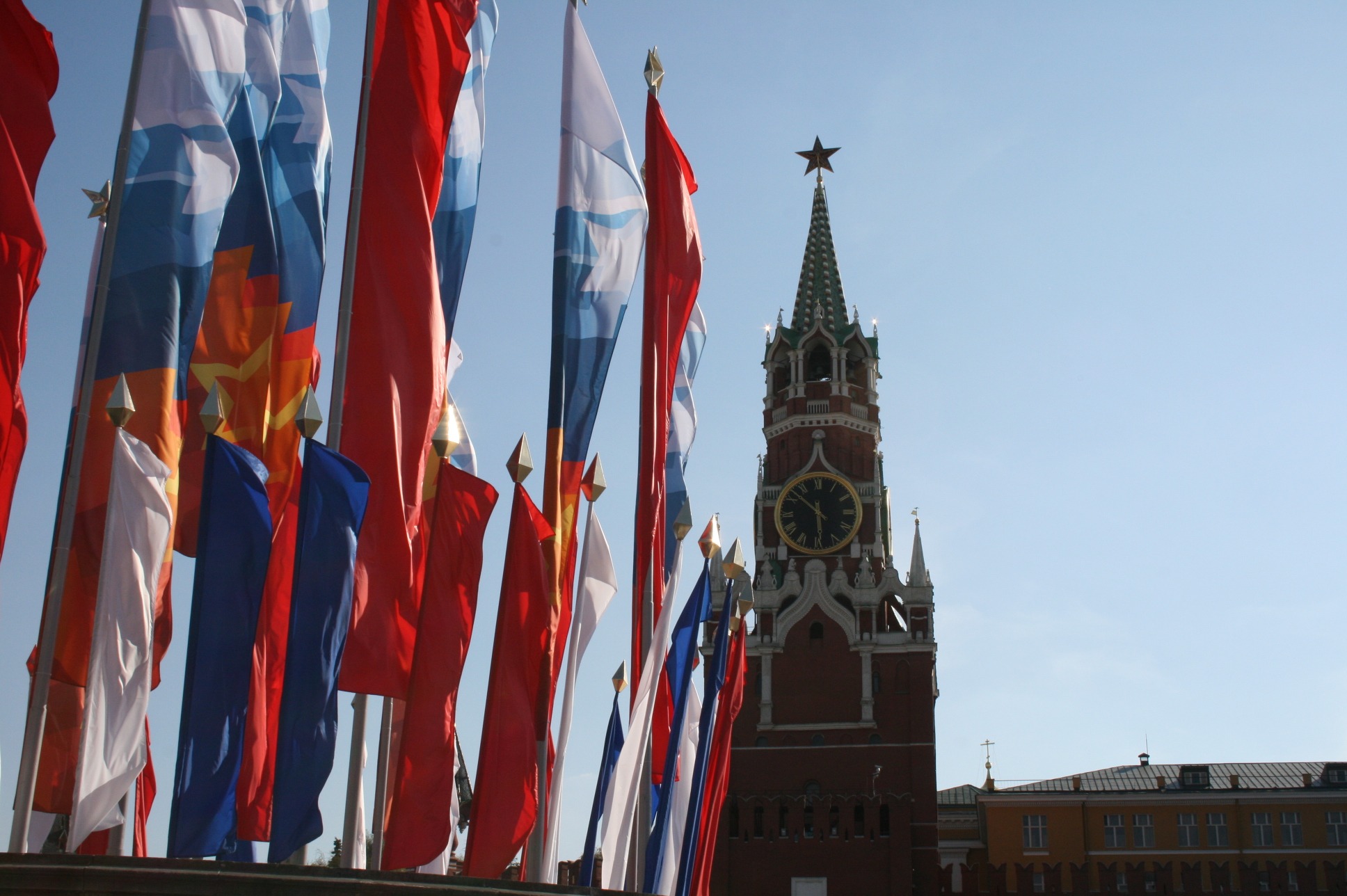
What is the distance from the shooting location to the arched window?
74062mm

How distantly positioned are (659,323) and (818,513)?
46.9m

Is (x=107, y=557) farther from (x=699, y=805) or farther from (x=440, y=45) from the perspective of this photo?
(x=699, y=805)

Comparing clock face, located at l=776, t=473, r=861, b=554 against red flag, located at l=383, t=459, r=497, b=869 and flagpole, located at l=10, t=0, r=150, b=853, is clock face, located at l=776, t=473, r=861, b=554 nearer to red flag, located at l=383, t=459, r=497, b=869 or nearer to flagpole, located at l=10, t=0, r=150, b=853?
red flag, located at l=383, t=459, r=497, b=869

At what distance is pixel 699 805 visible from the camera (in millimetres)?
24422

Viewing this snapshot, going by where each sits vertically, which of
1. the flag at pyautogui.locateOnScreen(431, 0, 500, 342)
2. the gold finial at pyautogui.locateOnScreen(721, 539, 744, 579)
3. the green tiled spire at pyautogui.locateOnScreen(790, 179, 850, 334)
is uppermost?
the green tiled spire at pyautogui.locateOnScreen(790, 179, 850, 334)

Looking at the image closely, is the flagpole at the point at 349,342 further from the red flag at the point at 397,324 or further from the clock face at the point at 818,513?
the clock face at the point at 818,513

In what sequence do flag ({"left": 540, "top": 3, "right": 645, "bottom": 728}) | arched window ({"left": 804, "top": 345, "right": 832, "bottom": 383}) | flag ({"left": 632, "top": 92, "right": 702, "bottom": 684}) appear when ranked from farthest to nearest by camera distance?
arched window ({"left": 804, "top": 345, "right": 832, "bottom": 383}) → flag ({"left": 632, "top": 92, "right": 702, "bottom": 684}) → flag ({"left": 540, "top": 3, "right": 645, "bottom": 728})

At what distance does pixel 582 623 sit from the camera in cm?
2250

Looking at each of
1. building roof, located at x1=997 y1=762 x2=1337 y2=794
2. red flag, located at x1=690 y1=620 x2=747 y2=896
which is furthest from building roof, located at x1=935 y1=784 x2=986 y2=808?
red flag, located at x1=690 y1=620 x2=747 y2=896

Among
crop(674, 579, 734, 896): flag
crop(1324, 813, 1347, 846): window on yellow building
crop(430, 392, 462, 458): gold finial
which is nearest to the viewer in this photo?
crop(430, 392, 462, 458): gold finial

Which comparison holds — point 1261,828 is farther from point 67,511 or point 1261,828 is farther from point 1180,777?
point 67,511

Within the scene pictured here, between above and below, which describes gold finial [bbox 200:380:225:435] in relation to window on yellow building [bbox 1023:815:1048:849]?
above

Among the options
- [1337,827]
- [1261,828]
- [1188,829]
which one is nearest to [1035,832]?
[1188,829]

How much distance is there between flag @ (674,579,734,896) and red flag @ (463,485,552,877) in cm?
428
